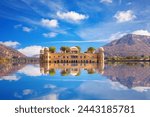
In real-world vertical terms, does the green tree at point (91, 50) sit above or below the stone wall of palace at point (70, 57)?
above

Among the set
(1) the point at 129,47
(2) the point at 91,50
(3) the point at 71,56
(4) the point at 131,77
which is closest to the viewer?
(4) the point at 131,77

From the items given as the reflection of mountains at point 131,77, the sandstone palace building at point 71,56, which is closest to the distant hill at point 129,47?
the sandstone palace building at point 71,56

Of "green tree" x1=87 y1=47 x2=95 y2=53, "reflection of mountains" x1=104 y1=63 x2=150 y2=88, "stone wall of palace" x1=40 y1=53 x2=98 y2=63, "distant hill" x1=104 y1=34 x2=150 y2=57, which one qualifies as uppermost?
"distant hill" x1=104 y1=34 x2=150 y2=57

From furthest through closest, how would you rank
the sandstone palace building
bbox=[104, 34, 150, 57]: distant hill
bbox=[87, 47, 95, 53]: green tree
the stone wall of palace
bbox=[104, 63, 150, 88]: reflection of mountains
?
1. bbox=[104, 34, 150, 57]: distant hill
2. bbox=[87, 47, 95, 53]: green tree
3. the sandstone palace building
4. the stone wall of palace
5. bbox=[104, 63, 150, 88]: reflection of mountains

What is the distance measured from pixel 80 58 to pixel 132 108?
1905 centimetres

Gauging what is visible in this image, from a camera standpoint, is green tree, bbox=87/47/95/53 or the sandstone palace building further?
green tree, bbox=87/47/95/53

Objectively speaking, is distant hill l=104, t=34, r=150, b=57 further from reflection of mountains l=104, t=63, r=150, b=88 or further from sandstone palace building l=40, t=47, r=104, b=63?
reflection of mountains l=104, t=63, r=150, b=88

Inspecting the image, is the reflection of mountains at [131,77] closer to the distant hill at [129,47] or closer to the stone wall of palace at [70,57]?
the stone wall of palace at [70,57]

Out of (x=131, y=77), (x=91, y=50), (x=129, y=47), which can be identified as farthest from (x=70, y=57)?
(x=129, y=47)

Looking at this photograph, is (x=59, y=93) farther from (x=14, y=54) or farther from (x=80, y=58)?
(x=14, y=54)

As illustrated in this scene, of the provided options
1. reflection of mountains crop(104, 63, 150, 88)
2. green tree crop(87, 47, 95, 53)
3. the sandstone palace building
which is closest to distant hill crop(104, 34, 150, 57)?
green tree crop(87, 47, 95, 53)

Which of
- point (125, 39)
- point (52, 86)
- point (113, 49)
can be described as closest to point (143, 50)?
point (113, 49)

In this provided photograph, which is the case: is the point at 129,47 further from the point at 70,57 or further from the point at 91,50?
the point at 70,57

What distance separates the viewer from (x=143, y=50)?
49.9 metres
